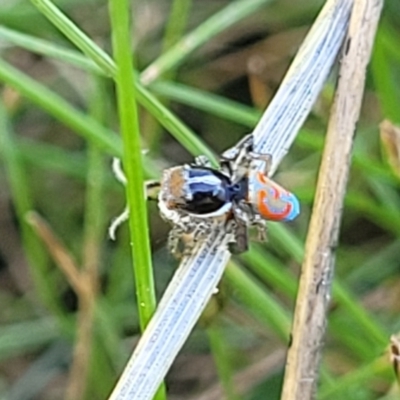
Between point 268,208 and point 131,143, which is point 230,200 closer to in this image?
point 268,208

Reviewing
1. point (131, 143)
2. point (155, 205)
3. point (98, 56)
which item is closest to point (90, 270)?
point (155, 205)

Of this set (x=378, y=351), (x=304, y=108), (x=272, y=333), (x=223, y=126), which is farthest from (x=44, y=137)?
(x=304, y=108)

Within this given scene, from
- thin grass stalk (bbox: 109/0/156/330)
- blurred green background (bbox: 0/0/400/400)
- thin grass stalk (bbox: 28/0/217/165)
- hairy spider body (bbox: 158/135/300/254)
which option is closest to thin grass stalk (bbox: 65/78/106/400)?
blurred green background (bbox: 0/0/400/400)

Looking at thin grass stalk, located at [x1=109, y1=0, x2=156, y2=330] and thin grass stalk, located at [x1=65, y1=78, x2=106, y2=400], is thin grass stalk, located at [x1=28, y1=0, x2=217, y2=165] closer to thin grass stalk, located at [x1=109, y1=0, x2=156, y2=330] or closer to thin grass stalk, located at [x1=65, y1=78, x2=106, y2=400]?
thin grass stalk, located at [x1=109, y1=0, x2=156, y2=330]

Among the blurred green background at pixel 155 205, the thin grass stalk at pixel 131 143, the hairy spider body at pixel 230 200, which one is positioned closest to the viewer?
the thin grass stalk at pixel 131 143

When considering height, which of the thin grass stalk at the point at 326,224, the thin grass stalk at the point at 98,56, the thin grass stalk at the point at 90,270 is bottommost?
the thin grass stalk at the point at 326,224

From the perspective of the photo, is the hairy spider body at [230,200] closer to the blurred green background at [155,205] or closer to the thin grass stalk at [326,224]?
the thin grass stalk at [326,224]

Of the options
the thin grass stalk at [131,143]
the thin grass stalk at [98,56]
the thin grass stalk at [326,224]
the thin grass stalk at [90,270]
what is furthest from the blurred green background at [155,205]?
the thin grass stalk at [131,143]
